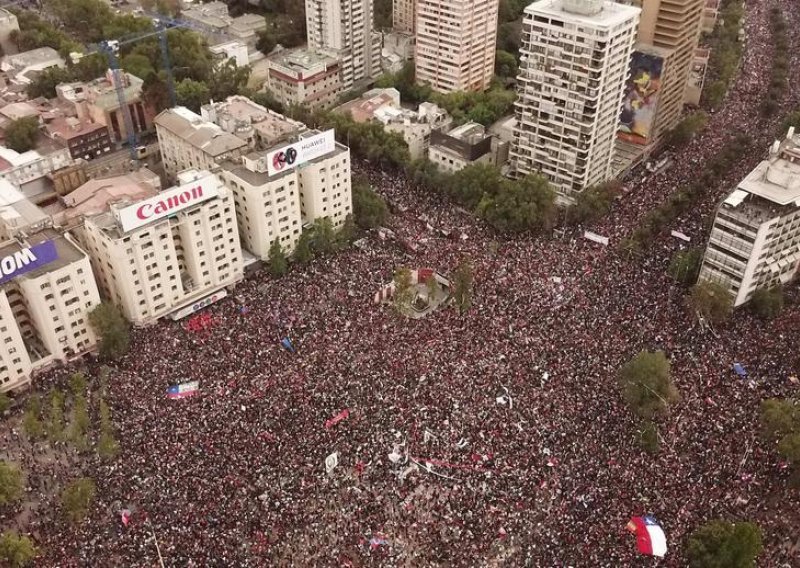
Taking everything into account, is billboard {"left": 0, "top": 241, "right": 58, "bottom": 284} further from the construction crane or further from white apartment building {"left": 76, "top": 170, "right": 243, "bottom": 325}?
the construction crane

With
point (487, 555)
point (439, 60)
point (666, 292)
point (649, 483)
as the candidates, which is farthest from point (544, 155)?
point (487, 555)

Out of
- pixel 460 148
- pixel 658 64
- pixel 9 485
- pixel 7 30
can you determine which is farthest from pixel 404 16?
pixel 9 485

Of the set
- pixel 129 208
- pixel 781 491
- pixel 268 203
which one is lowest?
pixel 781 491

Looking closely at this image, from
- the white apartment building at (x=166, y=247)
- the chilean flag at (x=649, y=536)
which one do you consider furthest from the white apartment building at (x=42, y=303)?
the chilean flag at (x=649, y=536)

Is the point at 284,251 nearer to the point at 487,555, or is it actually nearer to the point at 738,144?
the point at 487,555

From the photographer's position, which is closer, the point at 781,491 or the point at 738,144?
the point at 781,491

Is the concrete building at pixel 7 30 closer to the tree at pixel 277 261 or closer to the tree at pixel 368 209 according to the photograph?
the tree at pixel 368 209

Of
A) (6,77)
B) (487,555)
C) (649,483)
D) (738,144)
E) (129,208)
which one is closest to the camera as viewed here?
(487,555)
